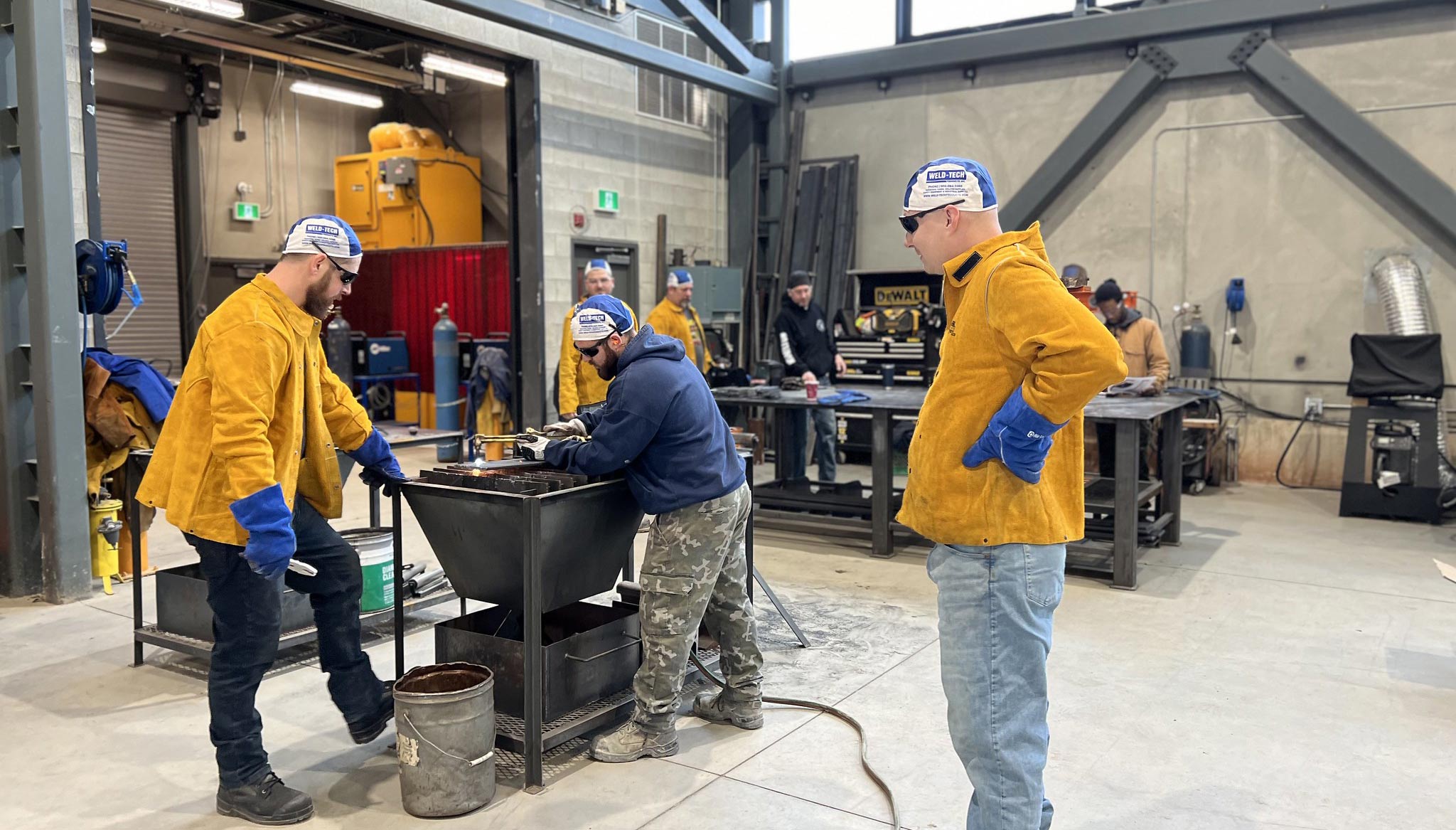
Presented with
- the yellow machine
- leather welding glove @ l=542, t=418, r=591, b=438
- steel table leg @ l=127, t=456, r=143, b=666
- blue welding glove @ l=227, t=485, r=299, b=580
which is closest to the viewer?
blue welding glove @ l=227, t=485, r=299, b=580

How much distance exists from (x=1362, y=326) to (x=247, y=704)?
29.3 ft

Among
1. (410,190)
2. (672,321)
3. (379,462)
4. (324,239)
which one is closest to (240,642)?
(379,462)

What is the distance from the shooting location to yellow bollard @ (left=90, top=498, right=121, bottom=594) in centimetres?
528

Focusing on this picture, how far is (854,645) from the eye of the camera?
4.59m

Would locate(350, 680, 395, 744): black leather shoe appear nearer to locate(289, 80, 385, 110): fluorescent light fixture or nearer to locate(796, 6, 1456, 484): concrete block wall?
locate(796, 6, 1456, 484): concrete block wall

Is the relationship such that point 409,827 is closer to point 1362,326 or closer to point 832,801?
point 832,801

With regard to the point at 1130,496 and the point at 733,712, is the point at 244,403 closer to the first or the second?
the point at 733,712

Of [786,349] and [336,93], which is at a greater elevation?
[336,93]

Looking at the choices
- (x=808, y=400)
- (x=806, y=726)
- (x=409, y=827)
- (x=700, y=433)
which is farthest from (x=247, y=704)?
(x=808, y=400)

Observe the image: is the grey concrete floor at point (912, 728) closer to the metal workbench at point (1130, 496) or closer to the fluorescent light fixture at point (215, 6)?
the metal workbench at point (1130, 496)

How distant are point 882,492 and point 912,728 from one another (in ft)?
9.06

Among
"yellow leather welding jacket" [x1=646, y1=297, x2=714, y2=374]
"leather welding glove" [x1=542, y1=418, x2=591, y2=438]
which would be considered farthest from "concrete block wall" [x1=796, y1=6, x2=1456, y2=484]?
"leather welding glove" [x1=542, y1=418, x2=591, y2=438]

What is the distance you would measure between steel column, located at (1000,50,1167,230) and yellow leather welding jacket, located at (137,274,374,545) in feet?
26.0

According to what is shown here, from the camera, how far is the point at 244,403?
107 inches
